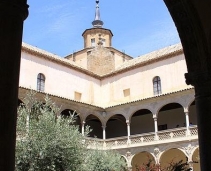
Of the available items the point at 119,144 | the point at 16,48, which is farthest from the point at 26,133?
the point at 119,144

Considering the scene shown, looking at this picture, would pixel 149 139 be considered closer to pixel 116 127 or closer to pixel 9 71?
pixel 116 127

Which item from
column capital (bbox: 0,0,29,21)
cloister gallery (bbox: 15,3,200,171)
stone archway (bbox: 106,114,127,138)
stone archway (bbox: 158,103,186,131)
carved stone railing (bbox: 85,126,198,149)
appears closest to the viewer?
column capital (bbox: 0,0,29,21)

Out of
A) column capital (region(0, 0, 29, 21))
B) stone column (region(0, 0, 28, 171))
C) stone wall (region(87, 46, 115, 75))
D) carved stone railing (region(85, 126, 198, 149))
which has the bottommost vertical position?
stone column (region(0, 0, 28, 171))

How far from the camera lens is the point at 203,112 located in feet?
17.8

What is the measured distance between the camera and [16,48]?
3.04m

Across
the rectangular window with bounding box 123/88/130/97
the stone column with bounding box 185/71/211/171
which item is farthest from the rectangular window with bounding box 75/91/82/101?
the stone column with bounding box 185/71/211/171

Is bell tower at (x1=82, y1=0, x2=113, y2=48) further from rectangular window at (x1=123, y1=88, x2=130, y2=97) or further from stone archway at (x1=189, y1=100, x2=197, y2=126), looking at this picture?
stone archway at (x1=189, y1=100, x2=197, y2=126)

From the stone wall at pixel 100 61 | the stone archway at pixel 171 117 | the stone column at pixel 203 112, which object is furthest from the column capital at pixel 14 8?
the stone wall at pixel 100 61

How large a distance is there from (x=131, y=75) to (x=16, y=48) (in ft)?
82.8

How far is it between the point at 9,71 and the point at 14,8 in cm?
56

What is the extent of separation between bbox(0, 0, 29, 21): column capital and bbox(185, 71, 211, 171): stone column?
3262 mm

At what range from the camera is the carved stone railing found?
21.7 metres

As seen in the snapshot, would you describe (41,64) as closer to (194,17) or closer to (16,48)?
(194,17)

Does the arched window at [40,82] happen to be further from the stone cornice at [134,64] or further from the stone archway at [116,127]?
the stone archway at [116,127]
